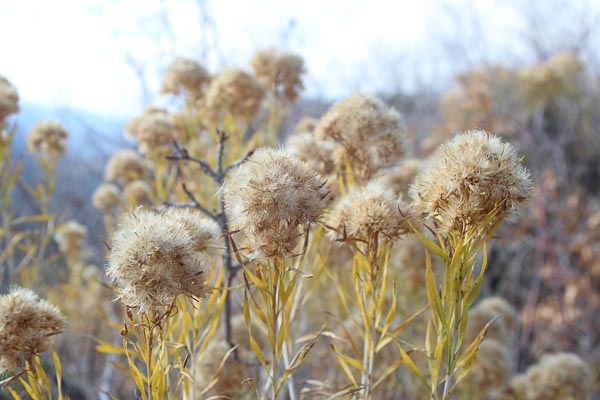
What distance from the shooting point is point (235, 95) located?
161cm

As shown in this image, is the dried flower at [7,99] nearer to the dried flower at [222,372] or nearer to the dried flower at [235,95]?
the dried flower at [235,95]

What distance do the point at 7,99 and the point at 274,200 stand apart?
1.05 meters

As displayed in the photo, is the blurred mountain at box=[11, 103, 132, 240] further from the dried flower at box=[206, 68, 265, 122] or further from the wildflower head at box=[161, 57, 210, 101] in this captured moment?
the dried flower at box=[206, 68, 265, 122]

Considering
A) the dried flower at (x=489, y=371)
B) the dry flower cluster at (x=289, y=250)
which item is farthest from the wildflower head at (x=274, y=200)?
the dried flower at (x=489, y=371)

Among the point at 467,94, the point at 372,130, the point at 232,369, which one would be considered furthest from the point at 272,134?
the point at 467,94

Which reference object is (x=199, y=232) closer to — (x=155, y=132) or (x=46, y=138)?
(x=155, y=132)

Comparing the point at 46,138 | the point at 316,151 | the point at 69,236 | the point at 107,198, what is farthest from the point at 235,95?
the point at 69,236

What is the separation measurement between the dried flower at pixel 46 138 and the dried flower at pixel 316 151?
112cm

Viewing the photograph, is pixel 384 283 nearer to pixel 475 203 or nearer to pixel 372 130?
pixel 475 203

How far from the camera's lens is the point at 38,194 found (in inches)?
67.2

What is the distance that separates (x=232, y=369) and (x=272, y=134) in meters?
0.82

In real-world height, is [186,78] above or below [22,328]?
above

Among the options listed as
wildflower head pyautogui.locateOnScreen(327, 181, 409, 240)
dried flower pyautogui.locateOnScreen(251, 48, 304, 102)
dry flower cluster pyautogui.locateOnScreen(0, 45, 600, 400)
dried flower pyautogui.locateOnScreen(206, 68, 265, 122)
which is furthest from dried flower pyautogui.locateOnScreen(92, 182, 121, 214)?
wildflower head pyautogui.locateOnScreen(327, 181, 409, 240)

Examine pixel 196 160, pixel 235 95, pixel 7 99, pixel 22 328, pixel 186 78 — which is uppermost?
pixel 186 78
